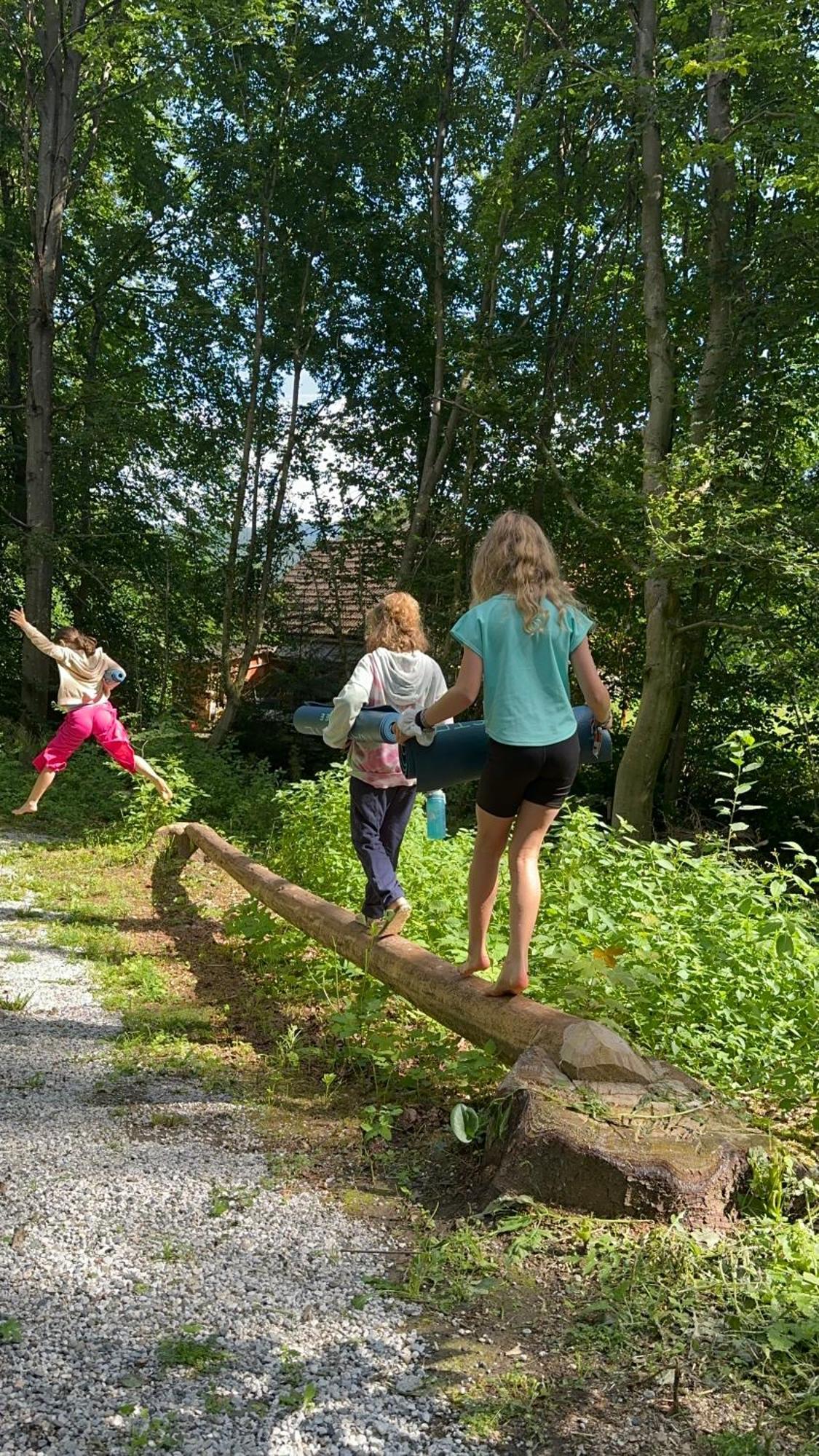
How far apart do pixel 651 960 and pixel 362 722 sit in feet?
5.79

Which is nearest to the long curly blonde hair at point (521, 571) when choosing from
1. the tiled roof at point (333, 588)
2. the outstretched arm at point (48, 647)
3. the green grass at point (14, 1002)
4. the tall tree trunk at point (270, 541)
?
the green grass at point (14, 1002)

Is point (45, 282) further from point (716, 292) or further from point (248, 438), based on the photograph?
point (716, 292)

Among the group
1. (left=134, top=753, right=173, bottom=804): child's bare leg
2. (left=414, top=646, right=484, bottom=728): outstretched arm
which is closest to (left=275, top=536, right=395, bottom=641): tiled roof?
(left=134, top=753, right=173, bottom=804): child's bare leg

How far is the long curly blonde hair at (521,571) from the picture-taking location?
4070mm

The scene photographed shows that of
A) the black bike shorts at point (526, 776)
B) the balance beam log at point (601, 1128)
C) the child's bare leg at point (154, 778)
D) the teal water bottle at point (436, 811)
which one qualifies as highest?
the black bike shorts at point (526, 776)

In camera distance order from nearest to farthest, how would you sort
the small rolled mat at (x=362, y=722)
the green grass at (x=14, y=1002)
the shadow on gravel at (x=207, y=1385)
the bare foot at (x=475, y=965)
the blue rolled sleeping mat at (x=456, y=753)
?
the shadow on gravel at (x=207, y=1385)
the bare foot at (x=475, y=965)
the blue rolled sleeping mat at (x=456, y=753)
the small rolled mat at (x=362, y=722)
the green grass at (x=14, y=1002)

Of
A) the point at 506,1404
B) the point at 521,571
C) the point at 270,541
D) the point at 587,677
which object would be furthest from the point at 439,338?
the point at 506,1404

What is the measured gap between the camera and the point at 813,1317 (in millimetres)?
2439

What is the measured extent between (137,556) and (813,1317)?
16461mm

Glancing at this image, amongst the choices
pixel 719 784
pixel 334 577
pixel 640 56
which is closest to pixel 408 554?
pixel 334 577

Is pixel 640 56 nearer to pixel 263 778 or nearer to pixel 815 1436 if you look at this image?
pixel 263 778

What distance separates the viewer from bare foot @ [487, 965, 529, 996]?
3.99 meters

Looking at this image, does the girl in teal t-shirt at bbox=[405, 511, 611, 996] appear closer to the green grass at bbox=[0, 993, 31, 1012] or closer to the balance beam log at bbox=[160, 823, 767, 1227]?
the balance beam log at bbox=[160, 823, 767, 1227]

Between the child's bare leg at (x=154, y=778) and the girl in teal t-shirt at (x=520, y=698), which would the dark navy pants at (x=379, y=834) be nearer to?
the girl in teal t-shirt at (x=520, y=698)
